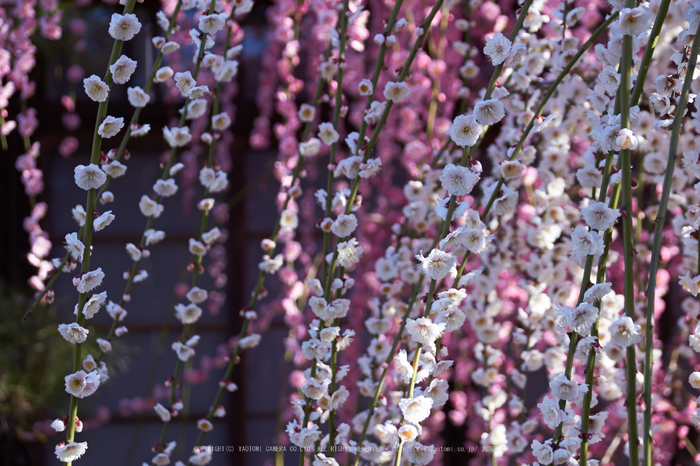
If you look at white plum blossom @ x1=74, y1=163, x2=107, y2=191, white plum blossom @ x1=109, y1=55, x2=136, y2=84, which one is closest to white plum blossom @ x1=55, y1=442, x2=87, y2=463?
white plum blossom @ x1=74, y1=163, x2=107, y2=191

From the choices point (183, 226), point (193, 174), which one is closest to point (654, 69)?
point (193, 174)

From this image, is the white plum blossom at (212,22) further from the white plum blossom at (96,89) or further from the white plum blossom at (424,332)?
the white plum blossom at (424,332)

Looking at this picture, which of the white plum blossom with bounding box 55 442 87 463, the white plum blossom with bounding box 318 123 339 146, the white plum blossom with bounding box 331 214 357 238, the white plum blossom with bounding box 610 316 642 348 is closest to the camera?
the white plum blossom with bounding box 610 316 642 348

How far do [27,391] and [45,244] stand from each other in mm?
520

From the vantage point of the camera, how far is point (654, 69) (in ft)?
3.83

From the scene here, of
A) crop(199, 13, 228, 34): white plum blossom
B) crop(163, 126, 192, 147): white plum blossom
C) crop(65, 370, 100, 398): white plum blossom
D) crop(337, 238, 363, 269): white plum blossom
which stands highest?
crop(199, 13, 228, 34): white plum blossom

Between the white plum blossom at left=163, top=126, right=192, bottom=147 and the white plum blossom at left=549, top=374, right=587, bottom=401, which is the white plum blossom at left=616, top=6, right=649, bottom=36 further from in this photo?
the white plum blossom at left=163, top=126, right=192, bottom=147

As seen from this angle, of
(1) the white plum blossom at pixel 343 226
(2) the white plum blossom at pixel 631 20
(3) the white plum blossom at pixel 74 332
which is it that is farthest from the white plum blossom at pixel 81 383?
(2) the white plum blossom at pixel 631 20

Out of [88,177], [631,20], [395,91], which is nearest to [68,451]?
[88,177]

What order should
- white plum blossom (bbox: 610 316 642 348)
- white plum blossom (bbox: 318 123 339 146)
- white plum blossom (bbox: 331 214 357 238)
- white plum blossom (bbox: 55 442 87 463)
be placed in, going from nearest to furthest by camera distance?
1. white plum blossom (bbox: 610 316 642 348)
2. white plum blossom (bbox: 55 442 87 463)
3. white plum blossom (bbox: 331 214 357 238)
4. white plum blossom (bbox: 318 123 339 146)

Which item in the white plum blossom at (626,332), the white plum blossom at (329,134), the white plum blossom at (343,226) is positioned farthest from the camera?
the white plum blossom at (329,134)

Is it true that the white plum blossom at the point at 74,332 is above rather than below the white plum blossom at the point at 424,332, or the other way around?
below

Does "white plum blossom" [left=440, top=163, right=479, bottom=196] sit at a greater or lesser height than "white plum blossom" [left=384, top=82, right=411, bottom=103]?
lesser

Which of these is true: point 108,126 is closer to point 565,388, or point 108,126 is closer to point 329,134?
point 329,134
